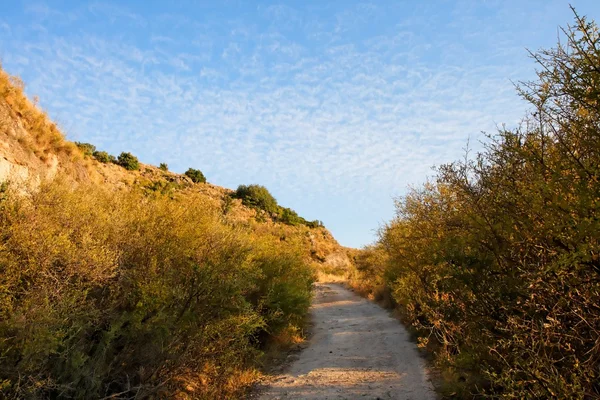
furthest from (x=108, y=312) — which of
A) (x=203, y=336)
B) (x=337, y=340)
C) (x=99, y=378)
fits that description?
(x=337, y=340)

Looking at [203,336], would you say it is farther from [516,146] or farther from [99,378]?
[516,146]

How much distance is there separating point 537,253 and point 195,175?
139ft

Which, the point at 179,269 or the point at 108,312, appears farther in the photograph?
the point at 179,269

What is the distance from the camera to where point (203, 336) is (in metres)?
7.10

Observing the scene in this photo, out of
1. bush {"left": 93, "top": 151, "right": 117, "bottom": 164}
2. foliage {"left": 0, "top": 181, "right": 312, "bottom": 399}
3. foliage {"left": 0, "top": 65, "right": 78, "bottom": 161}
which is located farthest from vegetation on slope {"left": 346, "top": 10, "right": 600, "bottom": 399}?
bush {"left": 93, "top": 151, "right": 117, "bottom": 164}

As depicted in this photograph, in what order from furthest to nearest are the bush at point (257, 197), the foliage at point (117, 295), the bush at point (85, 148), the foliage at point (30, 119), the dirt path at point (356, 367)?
the bush at point (257, 197)
the bush at point (85, 148)
the foliage at point (30, 119)
the dirt path at point (356, 367)
the foliage at point (117, 295)

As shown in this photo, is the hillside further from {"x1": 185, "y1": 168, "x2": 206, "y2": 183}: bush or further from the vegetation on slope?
{"x1": 185, "y1": 168, "x2": 206, "y2": 183}: bush

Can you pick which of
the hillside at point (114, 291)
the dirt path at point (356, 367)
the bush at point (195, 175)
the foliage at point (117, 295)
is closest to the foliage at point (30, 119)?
the hillside at point (114, 291)

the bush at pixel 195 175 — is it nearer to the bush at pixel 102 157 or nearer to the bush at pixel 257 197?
the bush at pixel 257 197

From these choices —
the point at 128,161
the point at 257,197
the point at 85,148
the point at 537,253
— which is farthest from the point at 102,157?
the point at 537,253

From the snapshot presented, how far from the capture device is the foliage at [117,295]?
15.1 ft

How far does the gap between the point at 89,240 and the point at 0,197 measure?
1.42 m

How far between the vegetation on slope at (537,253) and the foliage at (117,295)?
4.21 m

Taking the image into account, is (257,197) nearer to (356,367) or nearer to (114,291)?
(356,367)
